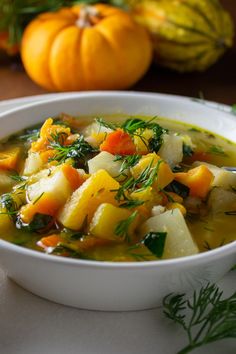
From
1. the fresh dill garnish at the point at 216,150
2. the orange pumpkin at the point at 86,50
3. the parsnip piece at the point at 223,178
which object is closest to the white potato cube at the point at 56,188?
the parsnip piece at the point at 223,178

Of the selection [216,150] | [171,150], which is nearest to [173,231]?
[171,150]

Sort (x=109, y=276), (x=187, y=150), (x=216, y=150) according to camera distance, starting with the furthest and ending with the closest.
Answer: (x=216, y=150), (x=187, y=150), (x=109, y=276)

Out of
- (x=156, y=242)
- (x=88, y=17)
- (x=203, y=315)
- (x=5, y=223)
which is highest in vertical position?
(x=88, y=17)

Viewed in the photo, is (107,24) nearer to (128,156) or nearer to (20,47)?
(20,47)

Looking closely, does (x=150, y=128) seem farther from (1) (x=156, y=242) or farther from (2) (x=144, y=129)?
(1) (x=156, y=242)

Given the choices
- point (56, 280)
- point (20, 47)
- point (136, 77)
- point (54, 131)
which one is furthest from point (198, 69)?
point (56, 280)

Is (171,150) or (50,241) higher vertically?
(171,150)

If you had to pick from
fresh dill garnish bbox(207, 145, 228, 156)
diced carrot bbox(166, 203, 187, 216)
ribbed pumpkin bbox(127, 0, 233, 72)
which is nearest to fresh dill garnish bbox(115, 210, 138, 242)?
diced carrot bbox(166, 203, 187, 216)

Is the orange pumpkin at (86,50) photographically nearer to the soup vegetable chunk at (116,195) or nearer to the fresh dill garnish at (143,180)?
the soup vegetable chunk at (116,195)
